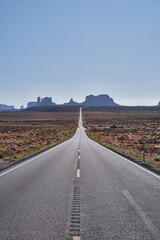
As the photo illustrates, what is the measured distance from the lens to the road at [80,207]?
3.73 m

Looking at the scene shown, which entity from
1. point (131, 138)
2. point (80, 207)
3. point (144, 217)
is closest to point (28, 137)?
point (131, 138)

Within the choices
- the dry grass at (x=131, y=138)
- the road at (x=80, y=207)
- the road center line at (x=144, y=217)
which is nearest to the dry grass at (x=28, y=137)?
the dry grass at (x=131, y=138)

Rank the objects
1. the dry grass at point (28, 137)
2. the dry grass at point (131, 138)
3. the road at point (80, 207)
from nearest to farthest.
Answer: the road at point (80, 207), the dry grass at point (131, 138), the dry grass at point (28, 137)

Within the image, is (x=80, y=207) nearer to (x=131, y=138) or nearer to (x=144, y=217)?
(x=144, y=217)

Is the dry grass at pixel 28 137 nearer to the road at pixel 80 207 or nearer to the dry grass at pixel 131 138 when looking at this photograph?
the dry grass at pixel 131 138

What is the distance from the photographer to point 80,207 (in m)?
4.98

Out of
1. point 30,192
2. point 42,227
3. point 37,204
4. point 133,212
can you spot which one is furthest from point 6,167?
point 133,212

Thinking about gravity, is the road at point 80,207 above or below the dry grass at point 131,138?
above

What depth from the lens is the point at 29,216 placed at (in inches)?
175

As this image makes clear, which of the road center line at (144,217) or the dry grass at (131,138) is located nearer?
the road center line at (144,217)

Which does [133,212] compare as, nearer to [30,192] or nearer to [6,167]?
[30,192]

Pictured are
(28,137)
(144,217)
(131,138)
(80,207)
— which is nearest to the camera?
(144,217)

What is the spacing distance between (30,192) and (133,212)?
3.39 meters

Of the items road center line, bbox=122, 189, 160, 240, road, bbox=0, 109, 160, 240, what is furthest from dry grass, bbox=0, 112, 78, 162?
road center line, bbox=122, 189, 160, 240
